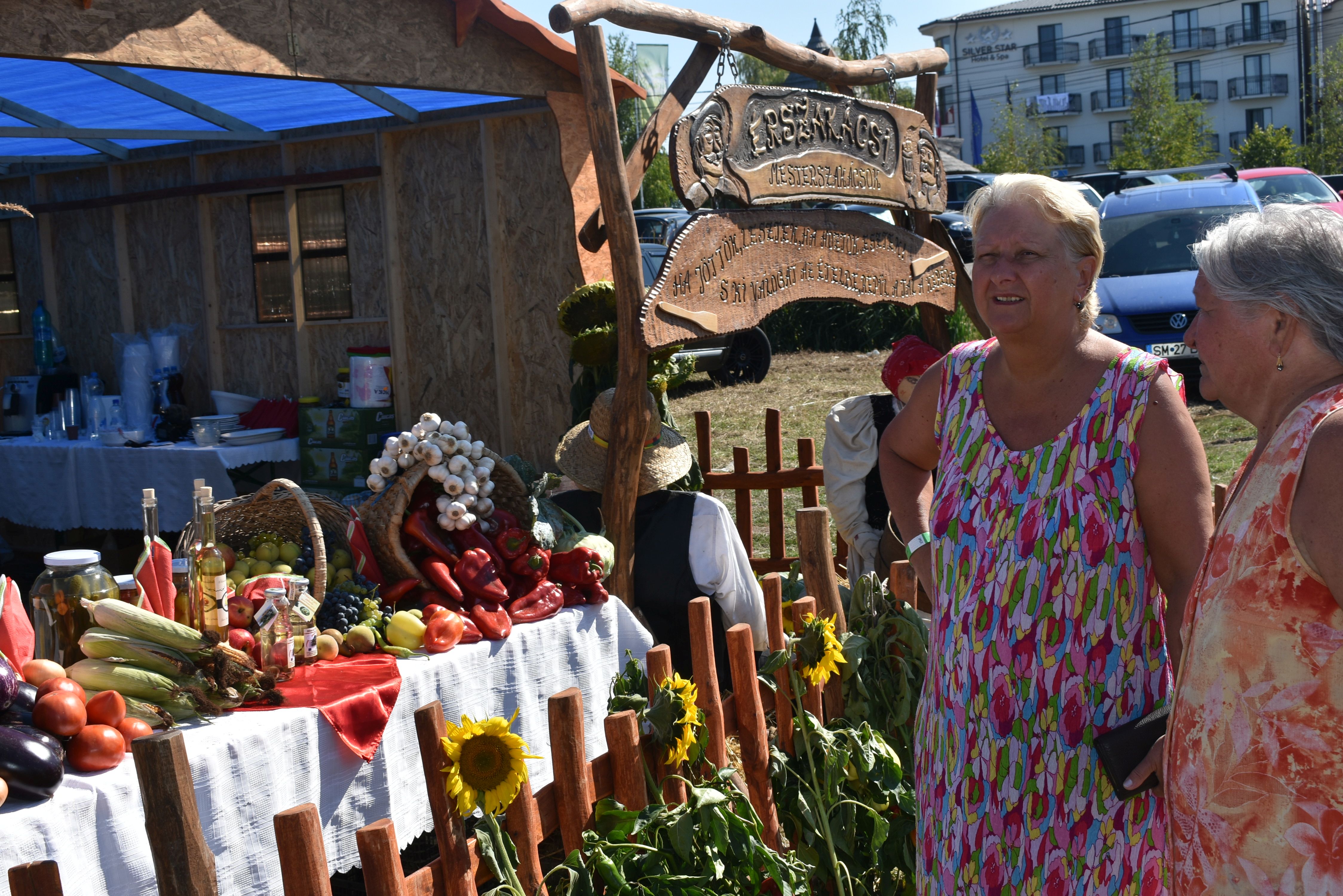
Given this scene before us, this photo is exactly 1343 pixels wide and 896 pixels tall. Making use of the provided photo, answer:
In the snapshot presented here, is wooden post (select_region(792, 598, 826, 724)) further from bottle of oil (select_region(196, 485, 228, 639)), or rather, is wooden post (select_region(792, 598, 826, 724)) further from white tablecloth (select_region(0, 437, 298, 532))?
white tablecloth (select_region(0, 437, 298, 532))

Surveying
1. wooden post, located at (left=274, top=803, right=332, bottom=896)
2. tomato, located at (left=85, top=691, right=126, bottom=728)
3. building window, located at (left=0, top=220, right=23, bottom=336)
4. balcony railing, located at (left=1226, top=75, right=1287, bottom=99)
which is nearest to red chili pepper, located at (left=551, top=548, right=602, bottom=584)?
tomato, located at (left=85, top=691, right=126, bottom=728)

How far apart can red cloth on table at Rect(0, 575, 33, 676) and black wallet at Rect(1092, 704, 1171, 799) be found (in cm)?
222

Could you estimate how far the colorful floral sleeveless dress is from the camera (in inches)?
75.7

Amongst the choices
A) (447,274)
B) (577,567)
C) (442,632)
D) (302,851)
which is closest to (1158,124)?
(447,274)

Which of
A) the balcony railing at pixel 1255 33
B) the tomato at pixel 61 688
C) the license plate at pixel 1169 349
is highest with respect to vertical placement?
the balcony railing at pixel 1255 33

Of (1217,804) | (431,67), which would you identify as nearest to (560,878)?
(1217,804)

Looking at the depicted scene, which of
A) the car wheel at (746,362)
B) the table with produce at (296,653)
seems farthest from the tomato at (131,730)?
the car wheel at (746,362)

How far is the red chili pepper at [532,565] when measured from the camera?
347cm

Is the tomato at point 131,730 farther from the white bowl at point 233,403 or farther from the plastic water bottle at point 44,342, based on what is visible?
the plastic water bottle at point 44,342

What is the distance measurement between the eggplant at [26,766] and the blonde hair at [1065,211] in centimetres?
210

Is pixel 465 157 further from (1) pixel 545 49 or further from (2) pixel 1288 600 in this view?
(2) pixel 1288 600

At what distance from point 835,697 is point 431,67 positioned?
138 inches

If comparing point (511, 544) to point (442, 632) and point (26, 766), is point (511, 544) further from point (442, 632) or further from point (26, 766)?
point (26, 766)

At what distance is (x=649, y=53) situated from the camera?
40.5 m
